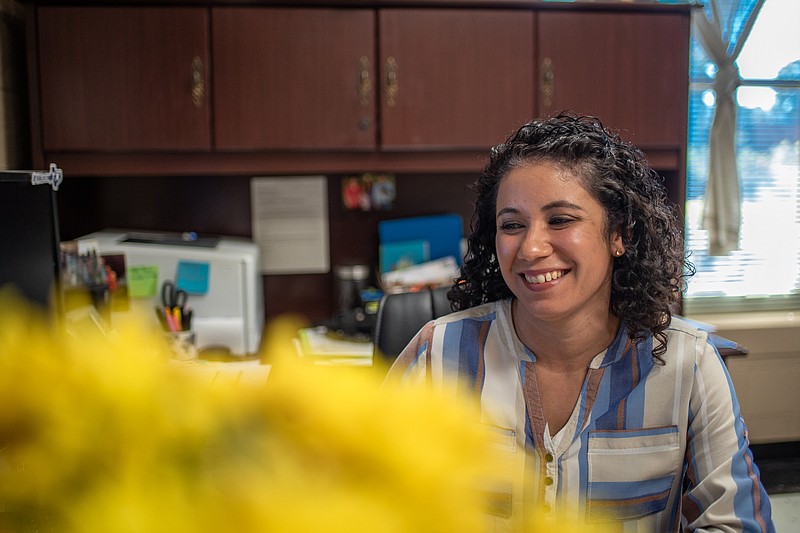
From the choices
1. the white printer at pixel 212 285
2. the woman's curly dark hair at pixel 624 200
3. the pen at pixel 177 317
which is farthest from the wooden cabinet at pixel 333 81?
the woman's curly dark hair at pixel 624 200

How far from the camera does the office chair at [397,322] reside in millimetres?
1745

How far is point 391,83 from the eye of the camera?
8.29ft

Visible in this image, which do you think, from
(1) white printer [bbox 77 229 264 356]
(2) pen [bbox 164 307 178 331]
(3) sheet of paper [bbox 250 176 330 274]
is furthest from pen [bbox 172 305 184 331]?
(3) sheet of paper [bbox 250 176 330 274]

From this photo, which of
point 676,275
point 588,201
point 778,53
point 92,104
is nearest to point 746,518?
point 676,275

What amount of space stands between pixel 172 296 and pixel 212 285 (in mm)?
132

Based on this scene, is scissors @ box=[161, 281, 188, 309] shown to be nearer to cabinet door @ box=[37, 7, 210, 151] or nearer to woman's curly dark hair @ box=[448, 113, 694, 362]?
cabinet door @ box=[37, 7, 210, 151]

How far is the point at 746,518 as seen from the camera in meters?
1.18

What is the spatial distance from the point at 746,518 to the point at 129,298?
1806mm

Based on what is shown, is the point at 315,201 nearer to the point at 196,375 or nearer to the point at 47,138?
the point at 47,138

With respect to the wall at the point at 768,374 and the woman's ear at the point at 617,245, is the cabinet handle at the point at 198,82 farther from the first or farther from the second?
the wall at the point at 768,374

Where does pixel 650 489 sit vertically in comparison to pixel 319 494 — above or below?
below

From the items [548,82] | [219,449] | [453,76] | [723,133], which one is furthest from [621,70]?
[219,449]

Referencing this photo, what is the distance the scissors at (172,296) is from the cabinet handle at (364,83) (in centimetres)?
87

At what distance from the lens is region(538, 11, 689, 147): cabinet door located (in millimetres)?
2592
